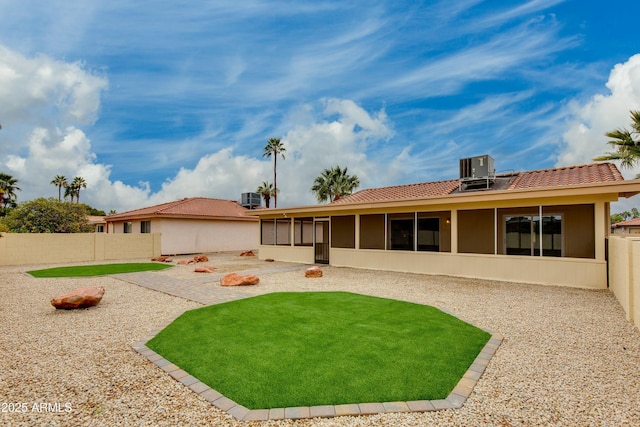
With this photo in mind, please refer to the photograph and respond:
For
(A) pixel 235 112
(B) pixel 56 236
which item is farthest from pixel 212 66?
(B) pixel 56 236

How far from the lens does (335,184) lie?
101ft

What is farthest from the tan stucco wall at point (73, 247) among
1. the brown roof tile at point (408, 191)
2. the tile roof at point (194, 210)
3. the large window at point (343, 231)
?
the brown roof tile at point (408, 191)

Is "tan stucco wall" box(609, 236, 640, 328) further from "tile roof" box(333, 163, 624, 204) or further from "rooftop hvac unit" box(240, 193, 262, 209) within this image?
"rooftop hvac unit" box(240, 193, 262, 209)

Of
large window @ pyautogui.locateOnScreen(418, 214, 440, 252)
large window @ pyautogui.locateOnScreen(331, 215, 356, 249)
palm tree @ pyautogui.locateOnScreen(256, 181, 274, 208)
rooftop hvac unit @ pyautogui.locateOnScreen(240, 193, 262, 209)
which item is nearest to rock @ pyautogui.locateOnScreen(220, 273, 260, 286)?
large window @ pyautogui.locateOnScreen(331, 215, 356, 249)

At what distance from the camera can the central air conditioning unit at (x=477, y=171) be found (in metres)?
12.5

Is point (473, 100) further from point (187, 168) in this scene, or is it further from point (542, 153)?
point (187, 168)

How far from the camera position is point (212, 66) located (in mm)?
13922

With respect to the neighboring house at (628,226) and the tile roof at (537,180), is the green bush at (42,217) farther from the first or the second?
the neighboring house at (628,226)

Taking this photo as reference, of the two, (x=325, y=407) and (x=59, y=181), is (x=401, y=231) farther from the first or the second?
(x=59, y=181)

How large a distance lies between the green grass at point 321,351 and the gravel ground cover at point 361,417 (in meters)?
0.29

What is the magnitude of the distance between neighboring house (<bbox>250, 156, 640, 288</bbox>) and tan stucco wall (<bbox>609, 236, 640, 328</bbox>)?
1.97 m

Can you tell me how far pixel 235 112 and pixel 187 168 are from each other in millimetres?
7903

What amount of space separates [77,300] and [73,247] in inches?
491

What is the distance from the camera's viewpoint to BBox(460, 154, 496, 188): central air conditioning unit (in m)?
12.5
